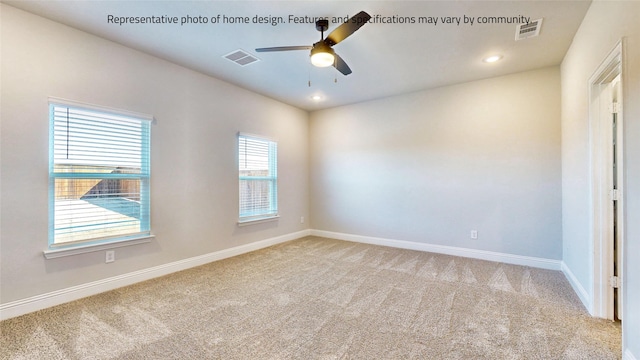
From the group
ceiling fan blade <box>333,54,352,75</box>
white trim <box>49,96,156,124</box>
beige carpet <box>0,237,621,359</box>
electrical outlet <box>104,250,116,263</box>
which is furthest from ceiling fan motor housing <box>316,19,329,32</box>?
electrical outlet <box>104,250,116,263</box>

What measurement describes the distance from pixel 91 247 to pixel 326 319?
2.59m

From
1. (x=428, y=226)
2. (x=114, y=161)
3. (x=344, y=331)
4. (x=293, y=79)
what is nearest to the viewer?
(x=344, y=331)

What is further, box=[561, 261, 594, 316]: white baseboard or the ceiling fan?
box=[561, 261, 594, 316]: white baseboard

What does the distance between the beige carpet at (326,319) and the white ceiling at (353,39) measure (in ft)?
9.11

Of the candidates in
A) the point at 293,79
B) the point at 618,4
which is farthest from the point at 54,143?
the point at 618,4

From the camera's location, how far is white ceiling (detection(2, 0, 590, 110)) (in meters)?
2.42

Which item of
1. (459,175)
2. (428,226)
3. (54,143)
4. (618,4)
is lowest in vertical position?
(428,226)

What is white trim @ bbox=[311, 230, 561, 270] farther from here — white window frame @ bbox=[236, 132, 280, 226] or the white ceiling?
the white ceiling

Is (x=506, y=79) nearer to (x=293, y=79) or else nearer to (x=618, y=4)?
(x=618, y=4)

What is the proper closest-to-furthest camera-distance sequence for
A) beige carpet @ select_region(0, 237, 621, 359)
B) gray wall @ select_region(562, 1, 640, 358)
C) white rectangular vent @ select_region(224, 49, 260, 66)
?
gray wall @ select_region(562, 1, 640, 358), beige carpet @ select_region(0, 237, 621, 359), white rectangular vent @ select_region(224, 49, 260, 66)

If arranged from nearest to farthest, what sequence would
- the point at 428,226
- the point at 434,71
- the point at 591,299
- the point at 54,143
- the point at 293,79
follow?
1. the point at 591,299
2. the point at 54,143
3. the point at 434,71
4. the point at 293,79
5. the point at 428,226

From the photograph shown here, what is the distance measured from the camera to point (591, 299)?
2.42m

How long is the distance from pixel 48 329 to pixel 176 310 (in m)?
0.95

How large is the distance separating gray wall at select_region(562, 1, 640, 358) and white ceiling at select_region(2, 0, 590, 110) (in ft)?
1.09
